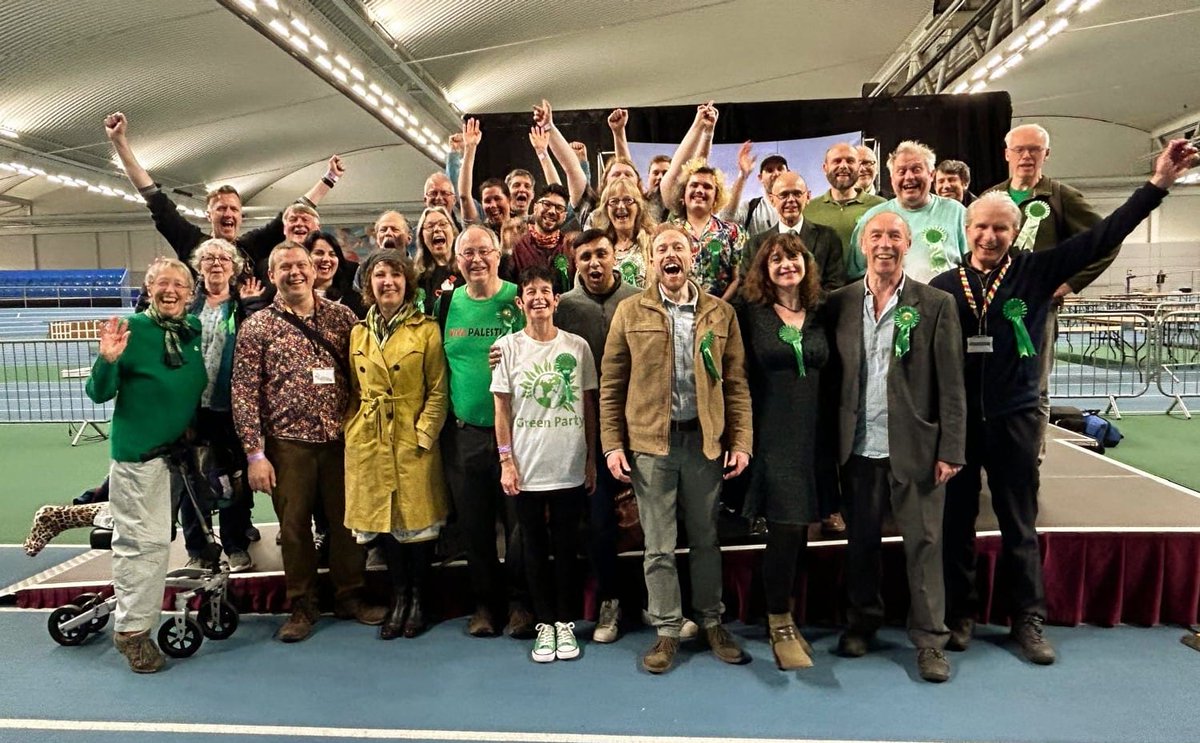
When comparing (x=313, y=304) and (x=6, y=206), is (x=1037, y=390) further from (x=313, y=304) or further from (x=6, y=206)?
(x=6, y=206)

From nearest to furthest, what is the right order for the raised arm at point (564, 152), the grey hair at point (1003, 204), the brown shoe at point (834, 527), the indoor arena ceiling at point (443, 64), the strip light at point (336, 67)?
1. the grey hair at point (1003, 204)
2. the brown shoe at point (834, 527)
3. the raised arm at point (564, 152)
4. the strip light at point (336, 67)
5. the indoor arena ceiling at point (443, 64)

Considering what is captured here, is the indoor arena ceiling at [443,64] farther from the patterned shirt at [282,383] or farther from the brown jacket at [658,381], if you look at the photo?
the brown jacket at [658,381]

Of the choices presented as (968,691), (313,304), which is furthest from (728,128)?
(968,691)

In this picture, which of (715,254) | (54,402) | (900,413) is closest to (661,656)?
(900,413)

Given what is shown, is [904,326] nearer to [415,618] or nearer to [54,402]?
[415,618]

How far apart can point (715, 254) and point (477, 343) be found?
1076 millimetres

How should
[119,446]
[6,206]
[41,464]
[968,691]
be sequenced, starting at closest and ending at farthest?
[968,691] < [119,446] < [41,464] < [6,206]

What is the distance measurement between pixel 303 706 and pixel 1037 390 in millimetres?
2939

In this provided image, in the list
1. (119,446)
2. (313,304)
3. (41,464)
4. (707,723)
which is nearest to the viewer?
(707,723)

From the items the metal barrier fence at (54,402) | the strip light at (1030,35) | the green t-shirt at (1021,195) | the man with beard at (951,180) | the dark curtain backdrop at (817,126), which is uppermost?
the strip light at (1030,35)

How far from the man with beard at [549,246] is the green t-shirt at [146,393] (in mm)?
1421

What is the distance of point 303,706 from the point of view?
251cm

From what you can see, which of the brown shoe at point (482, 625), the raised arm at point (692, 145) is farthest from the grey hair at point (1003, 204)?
the brown shoe at point (482, 625)

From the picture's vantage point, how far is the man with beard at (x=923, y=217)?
300cm
